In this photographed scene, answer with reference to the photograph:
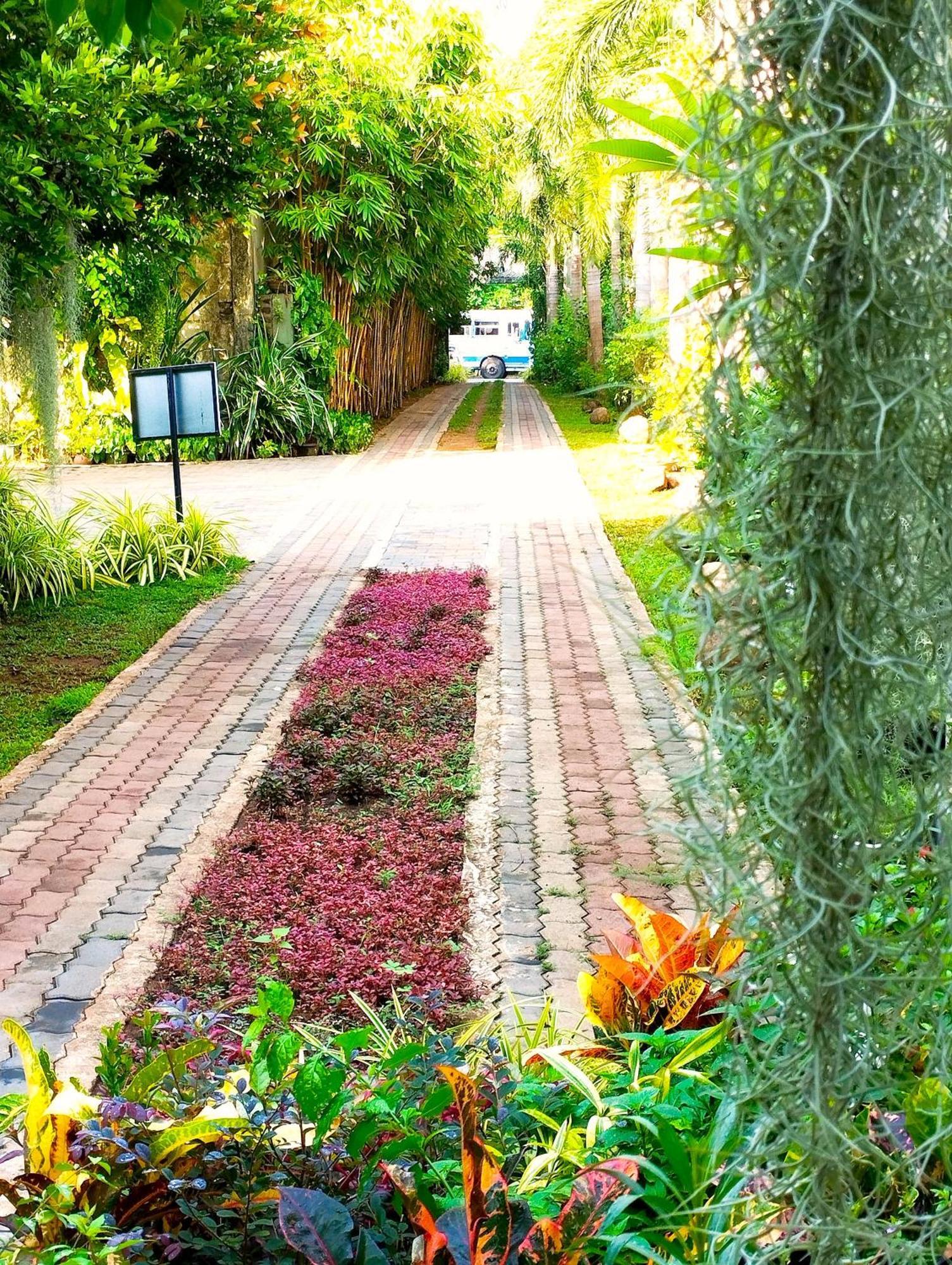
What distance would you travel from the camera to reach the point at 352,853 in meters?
4.59

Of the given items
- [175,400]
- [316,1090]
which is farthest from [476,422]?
[316,1090]

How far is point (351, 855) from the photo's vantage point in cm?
458

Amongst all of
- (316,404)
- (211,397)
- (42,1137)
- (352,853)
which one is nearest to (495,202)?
(316,404)

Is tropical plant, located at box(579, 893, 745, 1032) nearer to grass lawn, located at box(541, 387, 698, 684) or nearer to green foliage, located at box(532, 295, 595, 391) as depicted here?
grass lawn, located at box(541, 387, 698, 684)

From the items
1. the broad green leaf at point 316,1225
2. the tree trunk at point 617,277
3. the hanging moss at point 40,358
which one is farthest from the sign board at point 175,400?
the tree trunk at point 617,277

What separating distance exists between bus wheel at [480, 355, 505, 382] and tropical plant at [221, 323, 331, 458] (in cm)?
2877

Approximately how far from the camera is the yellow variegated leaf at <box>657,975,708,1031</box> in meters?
2.71

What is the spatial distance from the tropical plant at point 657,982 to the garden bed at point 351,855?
397 mm

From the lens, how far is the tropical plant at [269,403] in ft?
58.4

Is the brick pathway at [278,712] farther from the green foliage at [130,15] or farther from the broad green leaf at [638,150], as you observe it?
the green foliage at [130,15]

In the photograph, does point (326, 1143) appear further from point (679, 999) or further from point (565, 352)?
point (565, 352)

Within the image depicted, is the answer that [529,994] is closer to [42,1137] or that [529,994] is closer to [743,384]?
[42,1137]

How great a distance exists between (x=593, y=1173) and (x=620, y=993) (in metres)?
0.81

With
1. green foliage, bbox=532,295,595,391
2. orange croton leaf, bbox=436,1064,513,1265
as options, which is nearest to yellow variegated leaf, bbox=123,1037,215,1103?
orange croton leaf, bbox=436,1064,513,1265
